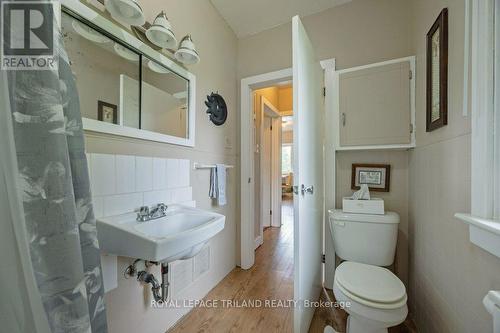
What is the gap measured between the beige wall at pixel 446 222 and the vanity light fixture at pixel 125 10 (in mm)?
1409

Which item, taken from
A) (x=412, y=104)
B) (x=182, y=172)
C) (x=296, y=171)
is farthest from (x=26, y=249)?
(x=412, y=104)

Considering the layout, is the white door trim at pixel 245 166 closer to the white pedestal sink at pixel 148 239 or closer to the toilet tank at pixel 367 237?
the toilet tank at pixel 367 237

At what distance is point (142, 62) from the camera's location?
1.16m

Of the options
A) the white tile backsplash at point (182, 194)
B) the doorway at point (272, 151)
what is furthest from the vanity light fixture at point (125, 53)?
the doorway at point (272, 151)

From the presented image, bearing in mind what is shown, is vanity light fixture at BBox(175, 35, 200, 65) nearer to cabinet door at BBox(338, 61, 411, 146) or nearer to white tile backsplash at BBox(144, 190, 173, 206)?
white tile backsplash at BBox(144, 190, 173, 206)

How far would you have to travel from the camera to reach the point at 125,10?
92cm

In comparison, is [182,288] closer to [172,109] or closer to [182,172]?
[182,172]

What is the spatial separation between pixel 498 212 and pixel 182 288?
1.65 m

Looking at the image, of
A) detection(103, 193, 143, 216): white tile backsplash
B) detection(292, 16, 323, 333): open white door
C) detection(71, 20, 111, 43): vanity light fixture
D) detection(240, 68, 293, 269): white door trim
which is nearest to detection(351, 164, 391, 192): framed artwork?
detection(292, 16, 323, 333): open white door

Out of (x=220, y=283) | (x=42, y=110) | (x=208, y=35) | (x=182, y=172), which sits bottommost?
(x=220, y=283)

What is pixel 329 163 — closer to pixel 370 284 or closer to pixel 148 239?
pixel 370 284

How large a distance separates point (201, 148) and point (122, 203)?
742 millimetres

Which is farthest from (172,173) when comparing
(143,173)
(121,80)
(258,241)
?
(258,241)

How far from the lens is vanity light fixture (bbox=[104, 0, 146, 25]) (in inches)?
35.1
